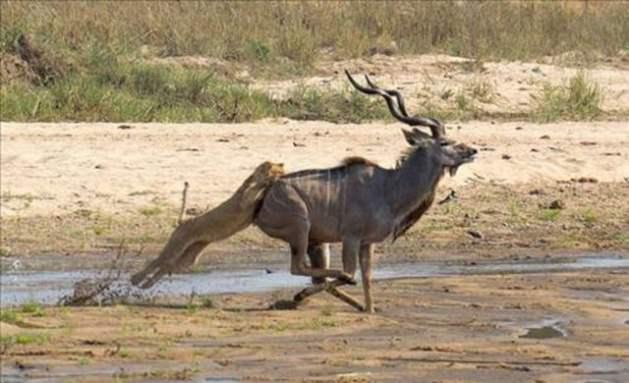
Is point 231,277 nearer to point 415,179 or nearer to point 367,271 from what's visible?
point 367,271

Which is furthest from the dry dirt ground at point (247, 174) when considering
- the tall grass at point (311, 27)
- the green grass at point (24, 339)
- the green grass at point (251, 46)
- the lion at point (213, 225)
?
the tall grass at point (311, 27)

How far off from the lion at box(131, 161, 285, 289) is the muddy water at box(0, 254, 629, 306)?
378mm

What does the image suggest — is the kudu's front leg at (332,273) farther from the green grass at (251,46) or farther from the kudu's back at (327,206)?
the green grass at (251,46)

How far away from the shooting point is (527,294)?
1380 cm

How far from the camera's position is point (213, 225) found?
1267cm

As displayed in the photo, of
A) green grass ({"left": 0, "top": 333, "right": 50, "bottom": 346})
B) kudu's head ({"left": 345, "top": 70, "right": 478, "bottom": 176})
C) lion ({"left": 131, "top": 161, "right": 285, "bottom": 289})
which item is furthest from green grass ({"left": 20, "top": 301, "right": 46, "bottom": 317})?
kudu's head ({"left": 345, "top": 70, "right": 478, "bottom": 176})

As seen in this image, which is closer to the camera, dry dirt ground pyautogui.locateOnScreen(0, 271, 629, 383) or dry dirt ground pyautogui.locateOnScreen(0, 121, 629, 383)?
dry dirt ground pyautogui.locateOnScreen(0, 271, 629, 383)

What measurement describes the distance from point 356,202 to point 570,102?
10974mm

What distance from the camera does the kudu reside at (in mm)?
12633

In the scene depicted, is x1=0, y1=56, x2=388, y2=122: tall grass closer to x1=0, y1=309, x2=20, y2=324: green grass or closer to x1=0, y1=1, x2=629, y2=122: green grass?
x1=0, y1=1, x2=629, y2=122: green grass

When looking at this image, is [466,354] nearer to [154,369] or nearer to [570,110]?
[154,369]

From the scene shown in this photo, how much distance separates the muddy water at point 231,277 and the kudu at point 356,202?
1.00 m

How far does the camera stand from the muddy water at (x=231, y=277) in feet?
43.1

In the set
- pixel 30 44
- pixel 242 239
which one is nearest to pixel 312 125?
pixel 30 44
